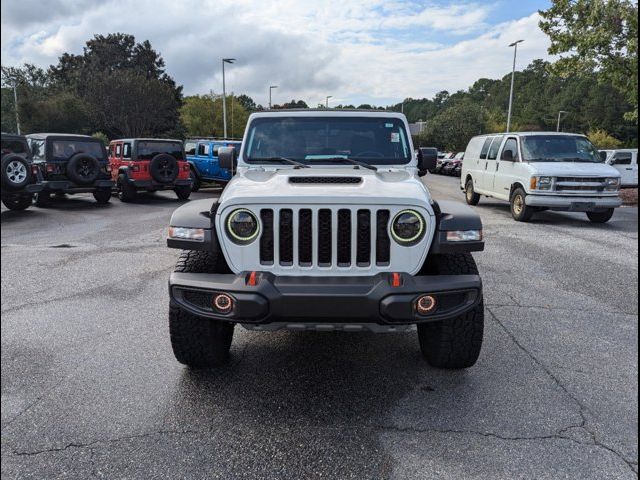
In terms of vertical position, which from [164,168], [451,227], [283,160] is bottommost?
[164,168]

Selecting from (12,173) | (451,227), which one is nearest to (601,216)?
(451,227)

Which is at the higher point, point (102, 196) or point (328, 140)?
point (328, 140)

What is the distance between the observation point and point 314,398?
10.0ft

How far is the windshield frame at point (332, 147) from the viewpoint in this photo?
14.0ft

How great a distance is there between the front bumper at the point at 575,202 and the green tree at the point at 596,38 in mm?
3321

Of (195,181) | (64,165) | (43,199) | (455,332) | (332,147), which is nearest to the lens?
(455,332)

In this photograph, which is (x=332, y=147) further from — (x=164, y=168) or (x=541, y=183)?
(x=164, y=168)

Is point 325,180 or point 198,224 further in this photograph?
point 325,180

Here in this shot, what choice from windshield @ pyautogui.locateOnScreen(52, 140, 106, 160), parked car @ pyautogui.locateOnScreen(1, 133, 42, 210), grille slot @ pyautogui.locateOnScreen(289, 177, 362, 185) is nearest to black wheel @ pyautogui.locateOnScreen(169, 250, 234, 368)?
grille slot @ pyautogui.locateOnScreen(289, 177, 362, 185)

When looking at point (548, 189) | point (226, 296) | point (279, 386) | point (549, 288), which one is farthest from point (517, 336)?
point (548, 189)

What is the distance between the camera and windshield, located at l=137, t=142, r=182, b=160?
45.0ft

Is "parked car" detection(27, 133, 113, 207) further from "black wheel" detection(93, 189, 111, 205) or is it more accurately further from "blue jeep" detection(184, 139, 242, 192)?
"blue jeep" detection(184, 139, 242, 192)

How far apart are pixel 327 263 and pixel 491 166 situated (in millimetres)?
10347

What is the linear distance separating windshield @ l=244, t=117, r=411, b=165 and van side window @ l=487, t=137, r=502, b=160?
326 inches
